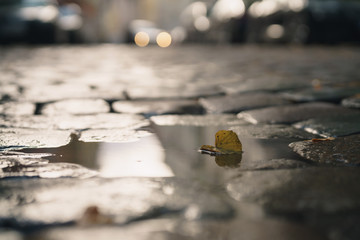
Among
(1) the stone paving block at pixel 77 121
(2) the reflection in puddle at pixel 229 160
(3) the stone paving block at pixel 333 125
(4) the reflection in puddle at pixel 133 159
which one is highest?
(1) the stone paving block at pixel 77 121

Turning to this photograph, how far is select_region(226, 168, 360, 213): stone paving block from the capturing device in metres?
1.11

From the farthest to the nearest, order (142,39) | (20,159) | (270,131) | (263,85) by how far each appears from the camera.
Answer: (142,39)
(263,85)
(270,131)
(20,159)

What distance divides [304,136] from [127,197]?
1048mm

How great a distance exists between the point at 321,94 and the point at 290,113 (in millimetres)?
832

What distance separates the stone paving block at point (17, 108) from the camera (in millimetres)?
2642

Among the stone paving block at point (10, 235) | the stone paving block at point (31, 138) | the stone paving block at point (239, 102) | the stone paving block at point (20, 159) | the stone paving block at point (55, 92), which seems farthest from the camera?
the stone paving block at point (55, 92)

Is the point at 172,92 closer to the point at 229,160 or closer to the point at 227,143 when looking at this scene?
the point at 227,143

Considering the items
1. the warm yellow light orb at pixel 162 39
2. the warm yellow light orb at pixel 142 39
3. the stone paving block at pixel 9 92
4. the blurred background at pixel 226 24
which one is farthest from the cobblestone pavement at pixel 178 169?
the warm yellow light orb at pixel 142 39

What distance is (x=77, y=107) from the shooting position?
9.34 feet

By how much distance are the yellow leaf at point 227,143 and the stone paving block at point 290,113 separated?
661 mm

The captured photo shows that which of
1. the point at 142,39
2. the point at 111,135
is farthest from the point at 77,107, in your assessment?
the point at 142,39

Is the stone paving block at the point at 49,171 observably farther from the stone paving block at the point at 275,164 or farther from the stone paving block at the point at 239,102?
the stone paving block at the point at 239,102

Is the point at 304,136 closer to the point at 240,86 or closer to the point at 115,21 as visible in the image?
the point at 240,86

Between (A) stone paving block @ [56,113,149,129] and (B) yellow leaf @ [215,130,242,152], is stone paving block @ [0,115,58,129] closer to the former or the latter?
(A) stone paving block @ [56,113,149,129]
